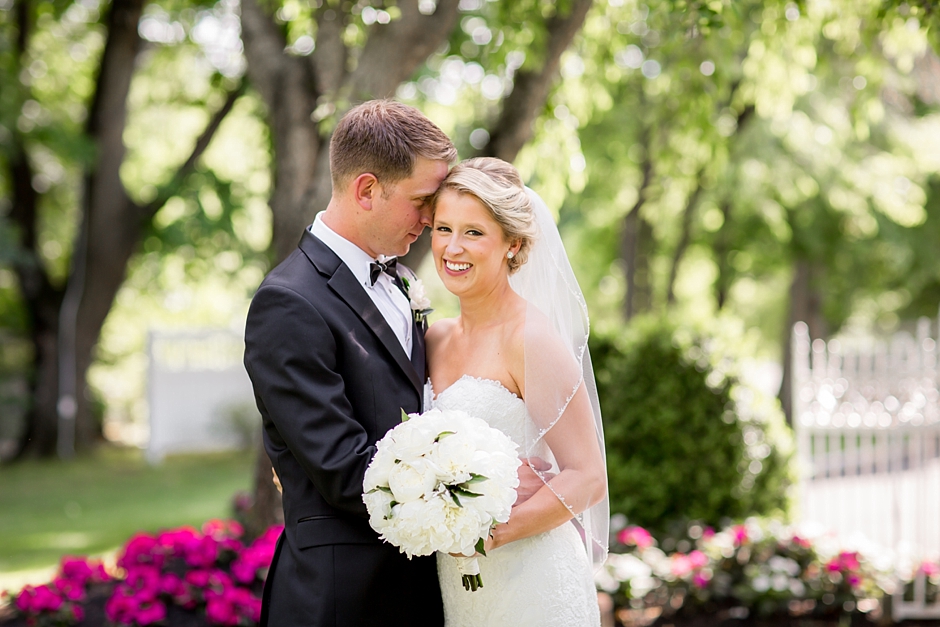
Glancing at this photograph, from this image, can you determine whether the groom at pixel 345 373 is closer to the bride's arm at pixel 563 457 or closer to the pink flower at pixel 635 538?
the bride's arm at pixel 563 457

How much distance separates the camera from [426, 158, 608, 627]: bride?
109 inches

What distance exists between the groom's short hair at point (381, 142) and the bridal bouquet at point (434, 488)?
0.84 metres

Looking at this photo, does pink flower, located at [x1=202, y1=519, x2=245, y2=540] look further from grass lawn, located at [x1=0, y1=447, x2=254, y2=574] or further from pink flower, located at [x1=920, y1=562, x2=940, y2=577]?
pink flower, located at [x1=920, y1=562, x2=940, y2=577]

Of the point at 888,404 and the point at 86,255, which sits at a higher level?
the point at 86,255

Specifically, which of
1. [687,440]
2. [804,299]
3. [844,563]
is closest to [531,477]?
[844,563]

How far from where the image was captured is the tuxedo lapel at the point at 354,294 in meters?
2.68

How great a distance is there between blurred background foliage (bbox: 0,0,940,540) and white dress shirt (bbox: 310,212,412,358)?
1868 millimetres

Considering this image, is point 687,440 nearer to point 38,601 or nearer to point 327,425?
point 38,601

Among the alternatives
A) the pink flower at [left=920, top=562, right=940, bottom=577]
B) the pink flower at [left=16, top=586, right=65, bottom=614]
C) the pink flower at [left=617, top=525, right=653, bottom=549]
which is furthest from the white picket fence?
the pink flower at [left=16, top=586, right=65, bottom=614]

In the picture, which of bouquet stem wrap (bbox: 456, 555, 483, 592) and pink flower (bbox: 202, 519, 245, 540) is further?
pink flower (bbox: 202, 519, 245, 540)

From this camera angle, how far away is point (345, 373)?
2.60m

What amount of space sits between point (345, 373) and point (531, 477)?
736 millimetres

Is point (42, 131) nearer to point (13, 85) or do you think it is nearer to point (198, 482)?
point (13, 85)

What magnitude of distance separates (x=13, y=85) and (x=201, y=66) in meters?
4.25
